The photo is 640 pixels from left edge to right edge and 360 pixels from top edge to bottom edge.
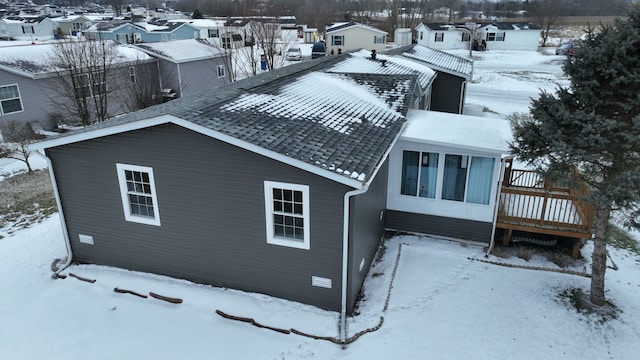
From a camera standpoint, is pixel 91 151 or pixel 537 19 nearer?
pixel 91 151

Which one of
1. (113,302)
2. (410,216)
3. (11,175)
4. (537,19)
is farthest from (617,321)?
(537,19)

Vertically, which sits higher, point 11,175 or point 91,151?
point 91,151

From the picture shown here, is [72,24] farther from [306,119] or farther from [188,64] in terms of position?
[306,119]

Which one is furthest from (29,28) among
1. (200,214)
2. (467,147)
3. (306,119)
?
(467,147)

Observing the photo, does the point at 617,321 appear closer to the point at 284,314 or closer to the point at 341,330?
the point at 341,330

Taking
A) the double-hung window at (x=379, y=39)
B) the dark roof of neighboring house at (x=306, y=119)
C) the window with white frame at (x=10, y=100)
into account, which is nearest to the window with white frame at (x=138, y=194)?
the dark roof of neighboring house at (x=306, y=119)
